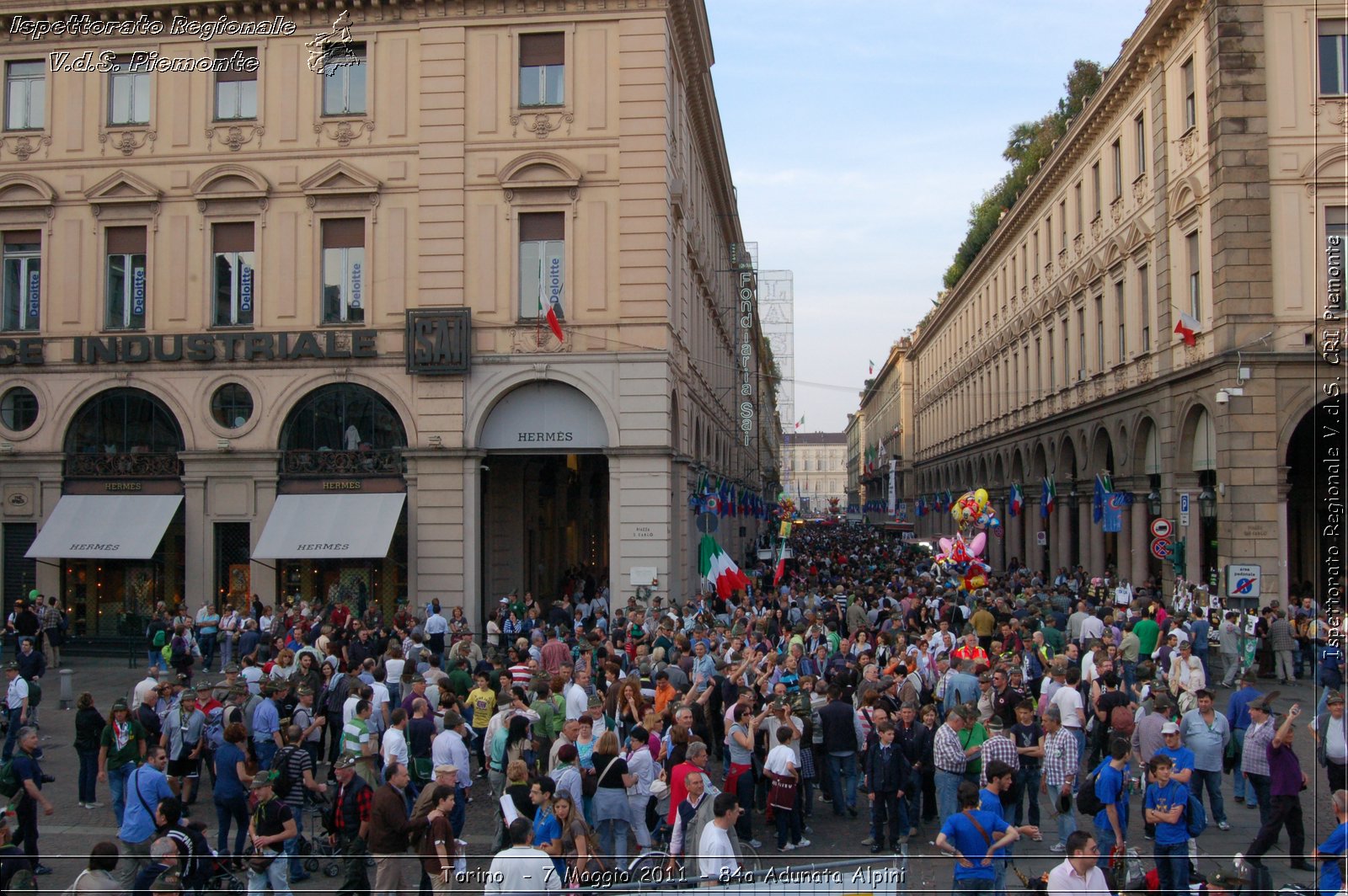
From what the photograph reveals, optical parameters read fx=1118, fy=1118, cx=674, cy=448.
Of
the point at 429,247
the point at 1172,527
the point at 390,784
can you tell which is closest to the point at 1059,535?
the point at 1172,527

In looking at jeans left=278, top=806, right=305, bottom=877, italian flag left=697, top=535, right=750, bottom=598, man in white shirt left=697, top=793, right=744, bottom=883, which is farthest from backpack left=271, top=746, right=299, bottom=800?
italian flag left=697, top=535, right=750, bottom=598

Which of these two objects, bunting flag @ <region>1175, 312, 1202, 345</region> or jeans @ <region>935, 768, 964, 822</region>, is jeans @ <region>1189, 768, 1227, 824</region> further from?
bunting flag @ <region>1175, 312, 1202, 345</region>

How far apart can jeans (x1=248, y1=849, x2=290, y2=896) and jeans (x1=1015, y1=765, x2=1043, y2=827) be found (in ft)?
24.3

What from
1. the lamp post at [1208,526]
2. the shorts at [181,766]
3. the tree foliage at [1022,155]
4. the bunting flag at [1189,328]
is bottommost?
the shorts at [181,766]

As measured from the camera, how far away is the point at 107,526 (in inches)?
1059

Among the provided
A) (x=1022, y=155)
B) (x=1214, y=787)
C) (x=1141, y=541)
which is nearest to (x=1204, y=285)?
(x=1141, y=541)

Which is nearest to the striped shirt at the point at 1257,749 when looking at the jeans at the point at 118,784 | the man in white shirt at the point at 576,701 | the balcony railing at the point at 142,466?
the man in white shirt at the point at 576,701

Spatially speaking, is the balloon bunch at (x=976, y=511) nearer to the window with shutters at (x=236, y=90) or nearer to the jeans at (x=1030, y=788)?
the jeans at (x=1030, y=788)

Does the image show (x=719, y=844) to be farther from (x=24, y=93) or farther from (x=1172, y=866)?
(x=24, y=93)

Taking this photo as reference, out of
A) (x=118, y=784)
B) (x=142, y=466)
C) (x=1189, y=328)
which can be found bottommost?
(x=118, y=784)

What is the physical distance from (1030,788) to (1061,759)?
159cm

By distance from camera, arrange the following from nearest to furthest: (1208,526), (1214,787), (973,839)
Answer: (973,839) → (1214,787) → (1208,526)

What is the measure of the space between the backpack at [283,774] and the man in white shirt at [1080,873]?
287 inches

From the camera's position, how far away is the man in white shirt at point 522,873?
780 cm
